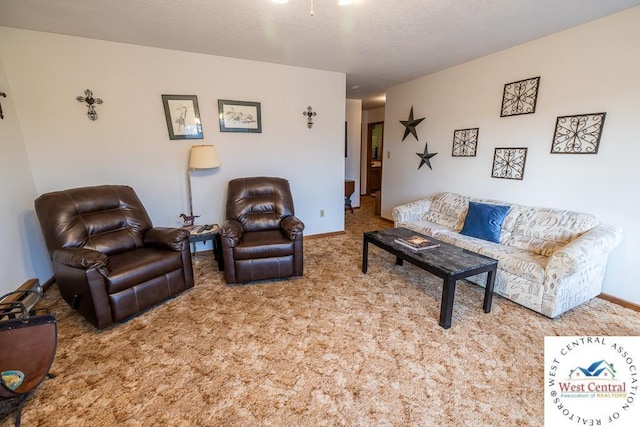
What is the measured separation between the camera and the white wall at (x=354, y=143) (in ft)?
20.1

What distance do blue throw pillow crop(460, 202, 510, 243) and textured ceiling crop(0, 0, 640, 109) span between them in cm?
173

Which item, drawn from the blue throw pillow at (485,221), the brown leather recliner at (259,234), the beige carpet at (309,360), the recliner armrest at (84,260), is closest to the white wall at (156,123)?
the brown leather recliner at (259,234)

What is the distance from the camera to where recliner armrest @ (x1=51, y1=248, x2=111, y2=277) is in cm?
202

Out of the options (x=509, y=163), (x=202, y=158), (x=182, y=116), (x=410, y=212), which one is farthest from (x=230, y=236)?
(x=509, y=163)

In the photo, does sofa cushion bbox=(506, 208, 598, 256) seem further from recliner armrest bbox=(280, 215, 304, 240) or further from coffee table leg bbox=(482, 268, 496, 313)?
recliner armrest bbox=(280, 215, 304, 240)

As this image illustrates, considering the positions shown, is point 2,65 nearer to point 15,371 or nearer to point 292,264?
point 15,371

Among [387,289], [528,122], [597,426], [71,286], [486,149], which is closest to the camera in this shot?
[597,426]

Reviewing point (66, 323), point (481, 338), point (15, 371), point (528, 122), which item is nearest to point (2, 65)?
point (66, 323)

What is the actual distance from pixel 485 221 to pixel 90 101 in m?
4.36

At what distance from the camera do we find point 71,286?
2.20m

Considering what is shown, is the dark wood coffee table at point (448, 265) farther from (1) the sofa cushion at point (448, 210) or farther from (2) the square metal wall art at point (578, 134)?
(2) the square metal wall art at point (578, 134)

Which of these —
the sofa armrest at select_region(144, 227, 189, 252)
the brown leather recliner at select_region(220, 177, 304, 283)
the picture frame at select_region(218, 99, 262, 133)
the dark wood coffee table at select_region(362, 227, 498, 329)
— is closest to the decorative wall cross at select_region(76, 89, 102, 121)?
the picture frame at select_region(218, 99, 262, 133)

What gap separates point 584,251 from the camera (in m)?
2.16

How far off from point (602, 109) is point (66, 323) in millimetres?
4888
